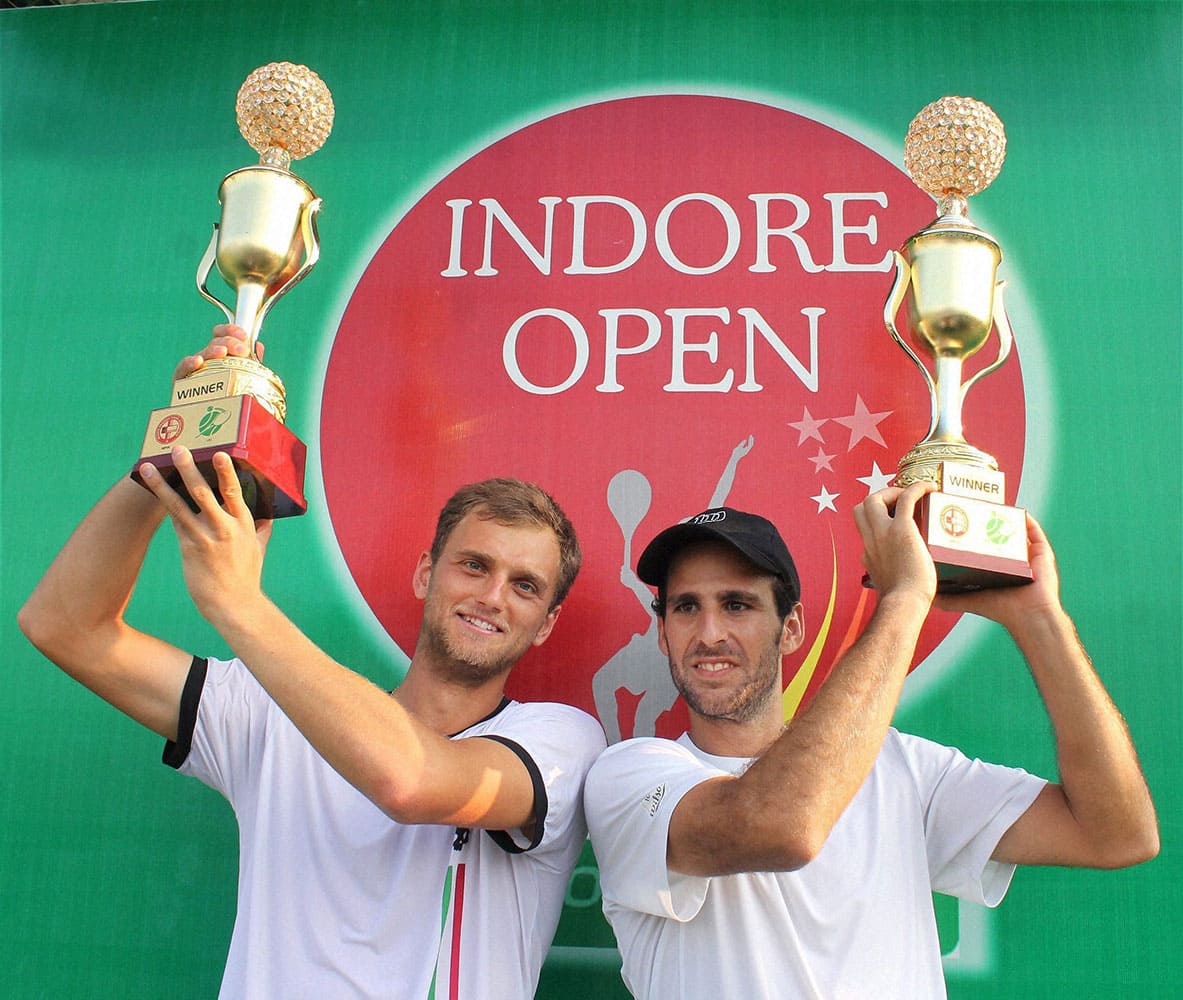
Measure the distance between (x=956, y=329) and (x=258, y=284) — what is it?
48.0 inches

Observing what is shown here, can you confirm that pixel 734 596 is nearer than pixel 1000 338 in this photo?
No

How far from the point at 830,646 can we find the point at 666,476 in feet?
1.73

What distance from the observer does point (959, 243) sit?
6.77 feet

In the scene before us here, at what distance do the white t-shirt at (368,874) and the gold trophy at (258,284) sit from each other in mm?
508

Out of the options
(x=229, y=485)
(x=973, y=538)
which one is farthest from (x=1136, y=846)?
(x=229, y=485)

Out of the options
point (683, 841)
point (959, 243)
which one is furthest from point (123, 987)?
point (959, 243)

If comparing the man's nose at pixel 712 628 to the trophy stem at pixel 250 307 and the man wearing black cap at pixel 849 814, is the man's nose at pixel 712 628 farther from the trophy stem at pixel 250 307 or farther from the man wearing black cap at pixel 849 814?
the trophy stem at pixel 250 307

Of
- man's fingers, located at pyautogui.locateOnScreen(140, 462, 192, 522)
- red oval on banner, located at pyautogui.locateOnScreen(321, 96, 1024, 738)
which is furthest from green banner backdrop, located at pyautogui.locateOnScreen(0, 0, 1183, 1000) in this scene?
man's fingers, located at pyautogui.locateOnScreen(140, 462, 192, 522)

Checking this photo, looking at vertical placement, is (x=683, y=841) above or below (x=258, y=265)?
below

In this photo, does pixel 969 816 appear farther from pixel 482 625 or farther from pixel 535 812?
pixel 482 625

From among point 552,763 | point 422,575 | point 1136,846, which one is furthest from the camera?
point 422,575

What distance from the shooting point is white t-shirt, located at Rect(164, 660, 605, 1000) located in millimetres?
1952

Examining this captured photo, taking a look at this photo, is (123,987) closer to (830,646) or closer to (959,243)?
(830,646)

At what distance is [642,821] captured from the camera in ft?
6.19
